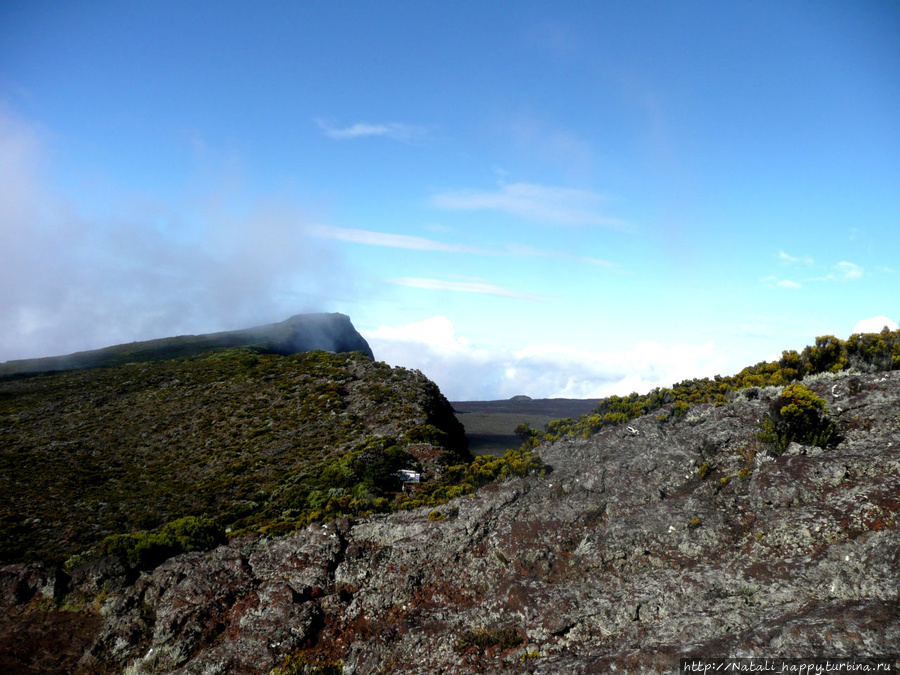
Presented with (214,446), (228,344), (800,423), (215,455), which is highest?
(228,344)

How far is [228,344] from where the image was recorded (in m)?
112

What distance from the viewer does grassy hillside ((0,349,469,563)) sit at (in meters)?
26.9

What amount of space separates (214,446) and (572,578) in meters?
33.1

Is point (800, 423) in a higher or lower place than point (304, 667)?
higher

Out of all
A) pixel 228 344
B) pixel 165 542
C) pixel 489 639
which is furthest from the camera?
pixel 228 344

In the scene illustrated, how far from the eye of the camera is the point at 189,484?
3316cm

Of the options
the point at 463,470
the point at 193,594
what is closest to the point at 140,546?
the point at 193,594

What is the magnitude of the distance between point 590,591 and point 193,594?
1370 centimetres

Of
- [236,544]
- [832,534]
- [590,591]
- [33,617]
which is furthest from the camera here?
[236,544]

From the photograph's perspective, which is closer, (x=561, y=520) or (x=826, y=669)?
(x=826, y=669)

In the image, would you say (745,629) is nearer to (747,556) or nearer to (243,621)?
(747,556)

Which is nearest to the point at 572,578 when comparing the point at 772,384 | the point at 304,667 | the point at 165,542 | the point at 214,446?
the point at 304,667

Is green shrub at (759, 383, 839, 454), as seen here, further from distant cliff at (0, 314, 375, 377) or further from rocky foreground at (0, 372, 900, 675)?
distant cliff at (0, 314, 375, 377)

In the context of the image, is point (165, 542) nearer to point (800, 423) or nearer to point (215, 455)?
point (215, 455)
